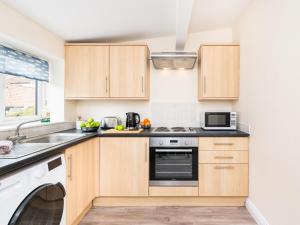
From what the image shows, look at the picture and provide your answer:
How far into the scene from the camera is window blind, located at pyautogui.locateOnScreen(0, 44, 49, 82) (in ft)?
7.14

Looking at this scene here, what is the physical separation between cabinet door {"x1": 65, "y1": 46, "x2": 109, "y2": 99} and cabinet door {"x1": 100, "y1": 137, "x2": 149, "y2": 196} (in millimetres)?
739

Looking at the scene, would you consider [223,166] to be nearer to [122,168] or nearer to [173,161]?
[173,161]

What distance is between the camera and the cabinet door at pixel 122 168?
2736 millimetres

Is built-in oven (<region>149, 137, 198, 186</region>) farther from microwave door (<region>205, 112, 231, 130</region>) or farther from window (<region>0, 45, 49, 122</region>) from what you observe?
window (<region>0, 45, 49, 122</region>)

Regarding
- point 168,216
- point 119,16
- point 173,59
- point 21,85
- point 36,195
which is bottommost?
point 168,216

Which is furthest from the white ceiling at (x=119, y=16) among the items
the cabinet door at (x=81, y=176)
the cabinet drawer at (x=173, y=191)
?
the cabinet drawer at (x=173, y=191)

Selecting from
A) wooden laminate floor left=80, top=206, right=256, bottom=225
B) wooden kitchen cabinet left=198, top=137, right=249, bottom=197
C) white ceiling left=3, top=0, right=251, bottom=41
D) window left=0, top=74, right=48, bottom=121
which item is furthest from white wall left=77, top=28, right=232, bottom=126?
wooden laminate floor left=80, top=206, right=256, bottom=225

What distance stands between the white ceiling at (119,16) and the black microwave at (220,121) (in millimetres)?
1275

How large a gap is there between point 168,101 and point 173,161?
103cm

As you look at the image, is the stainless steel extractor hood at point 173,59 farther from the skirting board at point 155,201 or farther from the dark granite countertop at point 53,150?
→ the skirting board at point 155,201

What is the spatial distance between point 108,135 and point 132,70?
3.12 ft

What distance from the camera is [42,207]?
1.49 meters

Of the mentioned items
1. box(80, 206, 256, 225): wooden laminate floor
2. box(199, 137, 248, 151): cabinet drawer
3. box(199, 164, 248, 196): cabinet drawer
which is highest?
box(199, 137, 248, 151): cabinet drawer

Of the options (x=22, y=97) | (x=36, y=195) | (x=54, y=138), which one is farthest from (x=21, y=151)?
(x=22, y=97)
